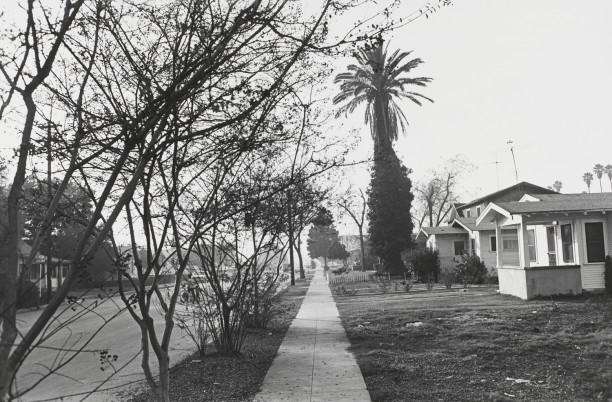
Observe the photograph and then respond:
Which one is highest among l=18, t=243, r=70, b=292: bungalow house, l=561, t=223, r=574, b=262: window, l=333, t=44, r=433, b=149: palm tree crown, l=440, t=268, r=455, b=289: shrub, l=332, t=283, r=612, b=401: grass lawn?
l=333, t=44, r=433, b=149: palm tree crown

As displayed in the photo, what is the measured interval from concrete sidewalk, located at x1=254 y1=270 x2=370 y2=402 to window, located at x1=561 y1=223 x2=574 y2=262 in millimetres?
10740

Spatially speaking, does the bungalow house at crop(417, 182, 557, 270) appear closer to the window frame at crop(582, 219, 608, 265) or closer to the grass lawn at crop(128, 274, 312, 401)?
the window frame at crop(582, 219, 608, 265)

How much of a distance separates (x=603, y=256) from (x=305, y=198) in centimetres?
1426

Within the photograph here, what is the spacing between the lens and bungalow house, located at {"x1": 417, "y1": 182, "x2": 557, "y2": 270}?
3431 centimetres

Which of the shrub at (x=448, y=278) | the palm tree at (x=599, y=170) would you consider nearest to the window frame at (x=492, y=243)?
the shrub at (x=448, y=278)

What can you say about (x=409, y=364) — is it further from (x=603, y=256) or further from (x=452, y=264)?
(x=452, y=264)

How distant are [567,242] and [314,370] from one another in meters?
15.2

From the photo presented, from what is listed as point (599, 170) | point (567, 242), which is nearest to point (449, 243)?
point (567, 242)

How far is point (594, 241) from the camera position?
1958 centimetres

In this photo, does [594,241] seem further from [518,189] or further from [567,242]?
[518,189]

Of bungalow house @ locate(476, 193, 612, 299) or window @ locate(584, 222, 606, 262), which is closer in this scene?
bungalow house @ locate(476, 193, 612, 299)

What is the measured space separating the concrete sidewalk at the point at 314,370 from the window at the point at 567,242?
10740 millimetres

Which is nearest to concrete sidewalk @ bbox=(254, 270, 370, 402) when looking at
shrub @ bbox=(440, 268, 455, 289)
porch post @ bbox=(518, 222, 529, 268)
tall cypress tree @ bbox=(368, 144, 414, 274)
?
porch post @ bbox=(518, 222, 529, 268)

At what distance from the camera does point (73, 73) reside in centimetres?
620
